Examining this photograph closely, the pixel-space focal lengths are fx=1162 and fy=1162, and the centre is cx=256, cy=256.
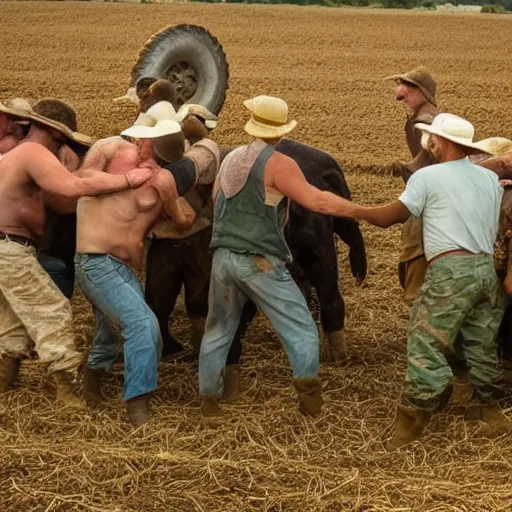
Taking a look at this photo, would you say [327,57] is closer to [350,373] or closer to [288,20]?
[288,20]

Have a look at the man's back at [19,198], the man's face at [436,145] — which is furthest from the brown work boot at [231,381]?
the man's face at [436,145]

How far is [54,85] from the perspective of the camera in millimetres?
20438

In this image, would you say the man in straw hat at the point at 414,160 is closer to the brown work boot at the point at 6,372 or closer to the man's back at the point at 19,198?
the man's back at the point at 19,198

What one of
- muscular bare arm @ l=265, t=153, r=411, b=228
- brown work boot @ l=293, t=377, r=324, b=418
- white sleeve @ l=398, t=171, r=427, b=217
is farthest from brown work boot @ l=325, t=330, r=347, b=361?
white sleeve @ l=398, t=171, r=427, b=217

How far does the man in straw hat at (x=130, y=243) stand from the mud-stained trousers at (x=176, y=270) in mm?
604

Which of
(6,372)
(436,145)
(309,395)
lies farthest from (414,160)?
(6,372)

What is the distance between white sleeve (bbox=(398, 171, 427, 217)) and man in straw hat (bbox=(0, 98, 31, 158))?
2.53 meters

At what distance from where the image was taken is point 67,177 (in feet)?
21.2

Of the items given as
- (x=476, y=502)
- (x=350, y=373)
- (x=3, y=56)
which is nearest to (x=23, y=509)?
(x=476, y=502)

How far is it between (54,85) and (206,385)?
48.2 ft

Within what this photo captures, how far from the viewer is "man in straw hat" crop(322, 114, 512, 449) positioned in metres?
6.07

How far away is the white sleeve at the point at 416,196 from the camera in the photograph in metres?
6.05

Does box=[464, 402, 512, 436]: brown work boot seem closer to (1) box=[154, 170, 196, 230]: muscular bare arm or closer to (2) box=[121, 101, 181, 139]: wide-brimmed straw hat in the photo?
(1) box=[154, 170, 196, 230]: muscular bare arm

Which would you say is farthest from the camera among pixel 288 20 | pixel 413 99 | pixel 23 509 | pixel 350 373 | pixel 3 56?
pixel 288 20
